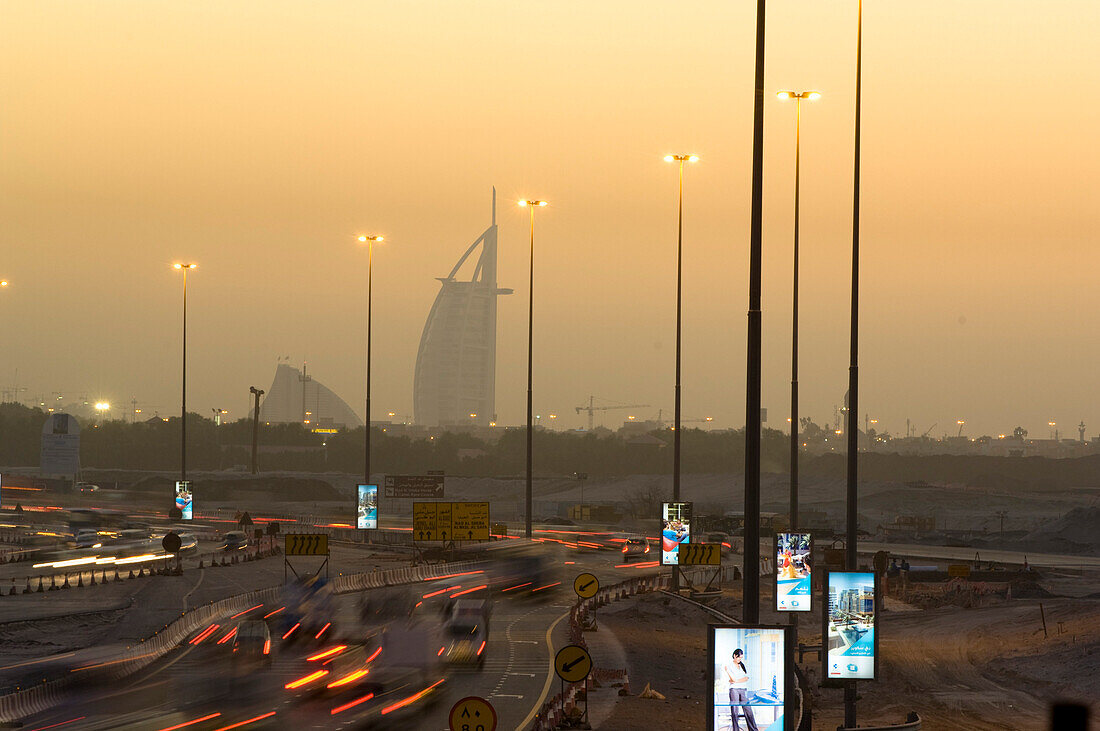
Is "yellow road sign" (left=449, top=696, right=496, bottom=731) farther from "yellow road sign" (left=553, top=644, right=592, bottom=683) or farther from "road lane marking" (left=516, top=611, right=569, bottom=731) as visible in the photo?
"road lane marking" (left=516, top=611, right=569, bottom=731)

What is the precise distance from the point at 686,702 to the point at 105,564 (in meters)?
49.5

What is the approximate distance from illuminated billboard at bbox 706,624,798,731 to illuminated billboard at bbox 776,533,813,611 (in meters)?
17.6

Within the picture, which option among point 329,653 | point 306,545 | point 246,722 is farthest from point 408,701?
point 306,545

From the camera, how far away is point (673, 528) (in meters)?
48.3

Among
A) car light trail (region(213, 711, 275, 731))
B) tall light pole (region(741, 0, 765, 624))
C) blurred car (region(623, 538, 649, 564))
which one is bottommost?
blurred car (region(623, 538, 649, 564))

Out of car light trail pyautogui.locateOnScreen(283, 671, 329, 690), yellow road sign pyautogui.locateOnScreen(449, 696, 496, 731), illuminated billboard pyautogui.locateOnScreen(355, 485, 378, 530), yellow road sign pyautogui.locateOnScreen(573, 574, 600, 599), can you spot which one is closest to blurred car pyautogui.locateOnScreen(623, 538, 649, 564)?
illuminated billboard pyautogui.locateOnScreen(355, 485, 378, 530)

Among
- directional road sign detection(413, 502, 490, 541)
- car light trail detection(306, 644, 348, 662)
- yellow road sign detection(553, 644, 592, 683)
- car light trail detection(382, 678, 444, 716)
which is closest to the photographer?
yellow road sign detection(553, 644, 592, 683)

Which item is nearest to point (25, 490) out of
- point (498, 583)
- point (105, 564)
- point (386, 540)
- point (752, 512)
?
point (386, 540)

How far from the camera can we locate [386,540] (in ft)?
298

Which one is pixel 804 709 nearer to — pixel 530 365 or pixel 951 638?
pixel 951 638

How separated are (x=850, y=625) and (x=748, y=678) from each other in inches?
284

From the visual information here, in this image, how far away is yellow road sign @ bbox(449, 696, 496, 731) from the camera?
56.9 feet

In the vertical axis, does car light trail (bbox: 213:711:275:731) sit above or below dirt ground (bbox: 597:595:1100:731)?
above

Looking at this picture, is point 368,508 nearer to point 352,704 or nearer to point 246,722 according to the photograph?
point 352,704
